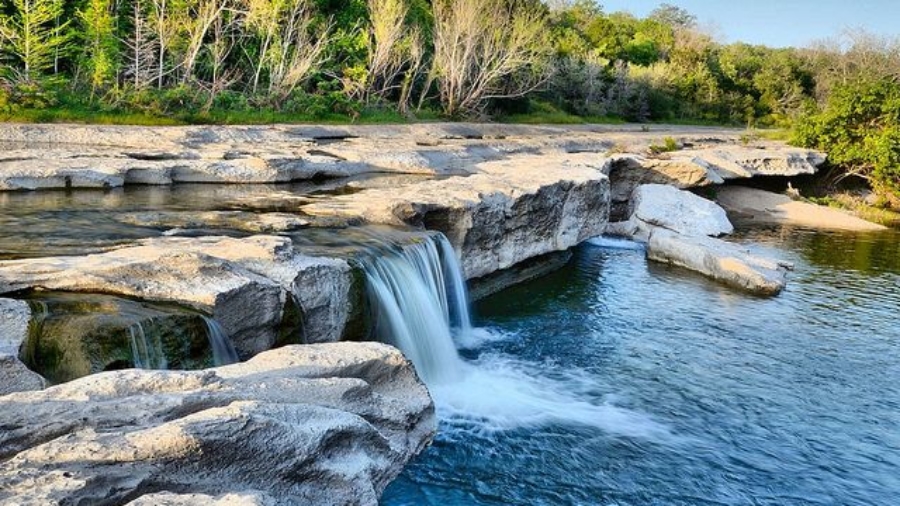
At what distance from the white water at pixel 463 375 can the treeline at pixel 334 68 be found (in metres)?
16.1

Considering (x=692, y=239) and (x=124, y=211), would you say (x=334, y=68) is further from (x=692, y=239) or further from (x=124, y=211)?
(x=124, y=211)

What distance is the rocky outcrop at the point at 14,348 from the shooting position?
189 inches

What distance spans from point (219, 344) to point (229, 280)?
64 centimetres

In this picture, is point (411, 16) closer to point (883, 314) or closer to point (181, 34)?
point (181, 34)

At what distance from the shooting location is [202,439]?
4.01m

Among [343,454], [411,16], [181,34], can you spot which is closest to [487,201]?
[343,454]

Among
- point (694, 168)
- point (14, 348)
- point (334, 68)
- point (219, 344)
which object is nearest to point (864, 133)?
point (694, 168)

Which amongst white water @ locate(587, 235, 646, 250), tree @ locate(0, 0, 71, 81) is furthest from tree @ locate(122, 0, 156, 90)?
white water @ locate(587, 235, 646, 250)

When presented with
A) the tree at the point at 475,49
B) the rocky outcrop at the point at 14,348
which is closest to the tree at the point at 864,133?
the tree at the point at 475,49

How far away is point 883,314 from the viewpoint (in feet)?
48.1

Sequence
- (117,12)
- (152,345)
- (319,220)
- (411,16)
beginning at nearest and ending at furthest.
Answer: (152,345) → (319,220) → (117,12) → (411,16)

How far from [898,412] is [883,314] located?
5.70 m

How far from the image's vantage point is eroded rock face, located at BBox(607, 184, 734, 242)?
20766 mm

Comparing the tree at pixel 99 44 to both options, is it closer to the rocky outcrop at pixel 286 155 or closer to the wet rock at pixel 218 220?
the rocky outcrop at pixel 286 155
